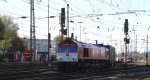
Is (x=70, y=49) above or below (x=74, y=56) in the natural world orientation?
above

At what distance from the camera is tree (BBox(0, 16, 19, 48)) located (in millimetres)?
95875

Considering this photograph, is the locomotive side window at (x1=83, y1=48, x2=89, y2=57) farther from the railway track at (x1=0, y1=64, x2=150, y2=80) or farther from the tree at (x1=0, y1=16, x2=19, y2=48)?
the tree at (x1=0, y1=16, x2=19, y2=48)

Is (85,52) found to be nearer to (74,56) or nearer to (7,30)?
(74,56)

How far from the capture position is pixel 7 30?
101 meters

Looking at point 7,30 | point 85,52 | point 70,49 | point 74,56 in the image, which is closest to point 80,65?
point 74,56

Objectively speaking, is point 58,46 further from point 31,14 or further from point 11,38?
point 11,38

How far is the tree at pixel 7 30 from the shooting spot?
315 feet

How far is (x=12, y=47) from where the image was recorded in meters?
107

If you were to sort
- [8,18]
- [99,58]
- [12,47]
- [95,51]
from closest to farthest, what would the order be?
[95,51] < [99,58] < [8,18] < [12,47]

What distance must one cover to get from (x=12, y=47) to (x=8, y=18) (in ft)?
33.8

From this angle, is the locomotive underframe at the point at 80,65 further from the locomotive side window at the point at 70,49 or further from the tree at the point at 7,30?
the tree at the point at 7,30

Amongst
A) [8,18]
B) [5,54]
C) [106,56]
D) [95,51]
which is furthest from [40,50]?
[95,51]

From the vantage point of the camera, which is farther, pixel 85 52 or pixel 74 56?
pixel 85 52

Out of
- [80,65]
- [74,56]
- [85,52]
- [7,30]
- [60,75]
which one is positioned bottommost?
[60,75]
